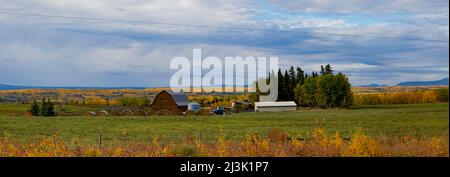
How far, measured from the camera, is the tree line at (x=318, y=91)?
392 feet

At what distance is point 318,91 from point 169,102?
35994 millimetres

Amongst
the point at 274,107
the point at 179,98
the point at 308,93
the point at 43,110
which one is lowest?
the point at 274,107

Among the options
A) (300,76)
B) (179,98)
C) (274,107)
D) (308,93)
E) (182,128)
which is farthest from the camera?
(300,76)

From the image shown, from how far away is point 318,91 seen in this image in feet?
396

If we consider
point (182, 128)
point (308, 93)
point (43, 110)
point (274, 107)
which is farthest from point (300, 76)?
point (182, 128)

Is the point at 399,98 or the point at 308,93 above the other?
the point at 308,93

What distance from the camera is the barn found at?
9966 cm

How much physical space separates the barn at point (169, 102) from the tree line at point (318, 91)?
24591mm

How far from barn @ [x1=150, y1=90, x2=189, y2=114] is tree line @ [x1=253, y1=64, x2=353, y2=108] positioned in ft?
80.7

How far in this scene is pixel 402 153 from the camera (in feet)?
50.6

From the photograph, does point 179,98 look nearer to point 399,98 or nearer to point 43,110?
point 43,110

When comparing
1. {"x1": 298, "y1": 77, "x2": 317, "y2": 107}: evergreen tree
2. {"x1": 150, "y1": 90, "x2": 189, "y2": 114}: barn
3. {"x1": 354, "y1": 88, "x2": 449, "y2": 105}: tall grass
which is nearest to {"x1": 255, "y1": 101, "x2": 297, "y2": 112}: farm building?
{"x1": 298, "y1": 77, "x2": 317, "y2": 107}: evergreen tree
